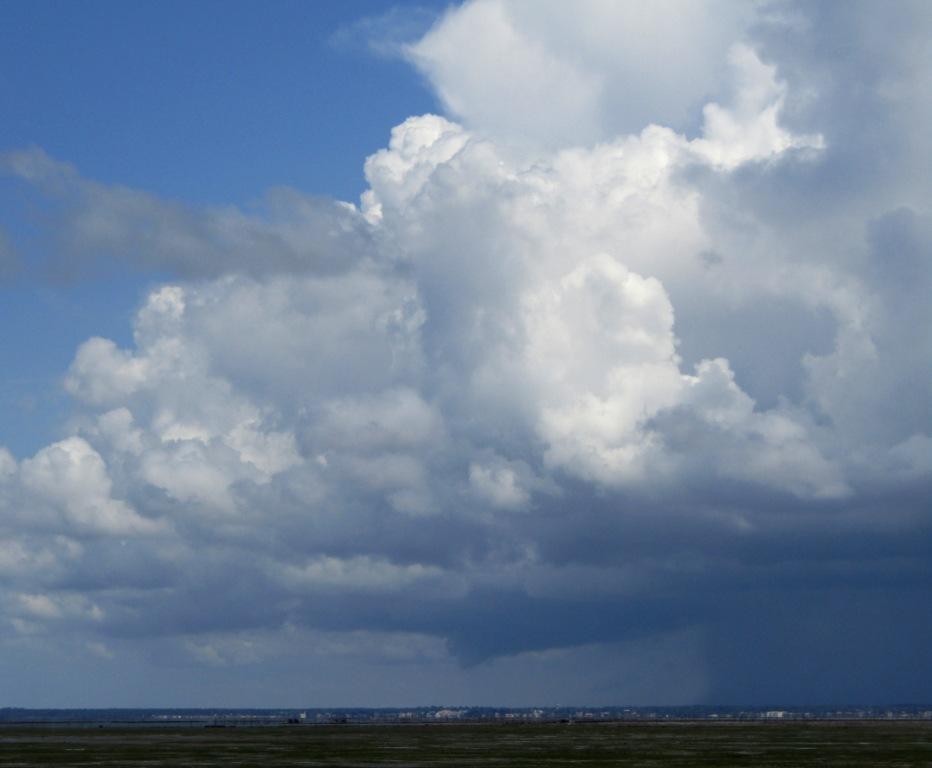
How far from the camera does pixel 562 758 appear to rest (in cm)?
13338

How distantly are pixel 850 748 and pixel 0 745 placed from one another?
112m

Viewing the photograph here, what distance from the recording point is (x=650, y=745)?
165750 millimetres

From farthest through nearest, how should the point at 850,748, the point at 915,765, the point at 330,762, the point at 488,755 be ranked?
1. the point at 850,748
2. the point at 488,755
3. the point at 330,762
4. the point at 915,765

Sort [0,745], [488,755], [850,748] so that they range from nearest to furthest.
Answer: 1. [488,755]
2. [850,748]
3. [0,745]

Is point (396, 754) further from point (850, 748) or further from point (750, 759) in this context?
point (850, 748)

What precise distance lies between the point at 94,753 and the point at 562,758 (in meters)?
58.8

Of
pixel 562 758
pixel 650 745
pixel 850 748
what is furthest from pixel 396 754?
pixel 850 748

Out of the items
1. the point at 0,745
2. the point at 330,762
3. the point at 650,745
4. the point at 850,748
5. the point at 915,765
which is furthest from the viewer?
the point at 0,745

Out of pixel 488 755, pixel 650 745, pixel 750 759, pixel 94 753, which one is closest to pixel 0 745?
pixel 94 753

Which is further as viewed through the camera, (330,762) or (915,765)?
(330,762)

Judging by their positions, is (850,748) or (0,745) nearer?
(850,748)

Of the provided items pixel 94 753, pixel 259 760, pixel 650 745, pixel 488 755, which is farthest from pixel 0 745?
pixel 650 745

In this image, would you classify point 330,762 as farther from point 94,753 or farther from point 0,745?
point 0,745

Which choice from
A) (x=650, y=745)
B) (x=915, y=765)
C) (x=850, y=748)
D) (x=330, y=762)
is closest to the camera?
(x=915, y=765)
